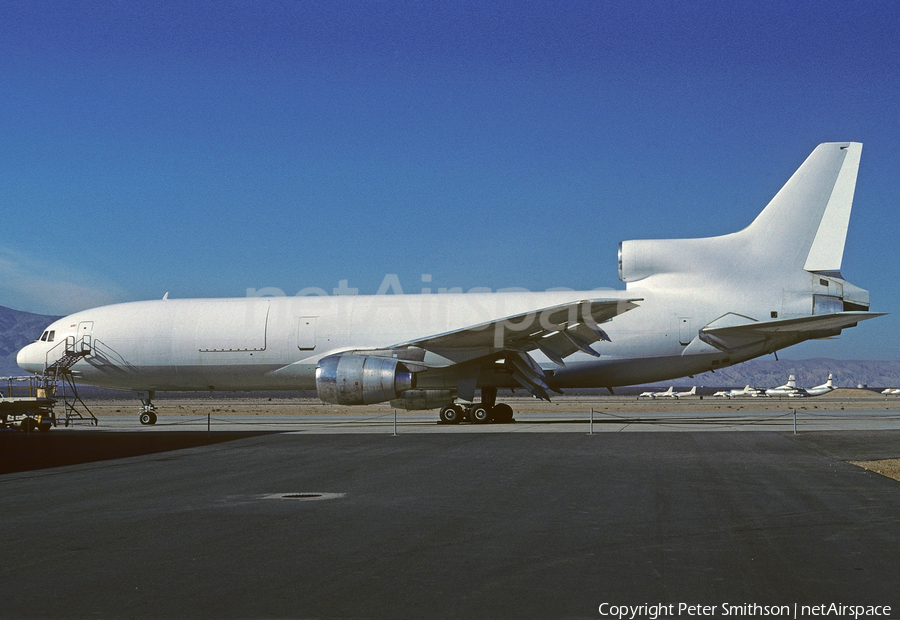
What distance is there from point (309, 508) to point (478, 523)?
7.32 ft

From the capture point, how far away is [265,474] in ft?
42.7

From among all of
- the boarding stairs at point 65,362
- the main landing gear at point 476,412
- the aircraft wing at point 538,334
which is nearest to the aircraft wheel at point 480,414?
the main landing gear at point 476,412

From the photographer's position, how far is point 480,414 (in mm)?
27891

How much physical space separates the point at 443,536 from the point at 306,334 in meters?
21.8

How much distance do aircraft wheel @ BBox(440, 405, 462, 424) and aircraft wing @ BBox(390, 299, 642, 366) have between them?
2567mm

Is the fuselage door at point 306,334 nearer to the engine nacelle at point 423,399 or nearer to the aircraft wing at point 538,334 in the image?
the aircraft wing at point 538,334

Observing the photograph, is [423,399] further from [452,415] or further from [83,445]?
[83,445]

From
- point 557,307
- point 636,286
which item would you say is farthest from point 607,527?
point 636,286

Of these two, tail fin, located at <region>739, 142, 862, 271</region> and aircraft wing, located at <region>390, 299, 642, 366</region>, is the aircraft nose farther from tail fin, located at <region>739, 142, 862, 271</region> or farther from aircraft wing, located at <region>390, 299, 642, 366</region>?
tail fin, located at <region>739, 142, 862, 271</region>

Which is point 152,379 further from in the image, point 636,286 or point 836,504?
point 836,504

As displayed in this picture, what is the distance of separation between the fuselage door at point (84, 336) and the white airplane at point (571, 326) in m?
3.05

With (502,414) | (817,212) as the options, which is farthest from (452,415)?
(817,212)

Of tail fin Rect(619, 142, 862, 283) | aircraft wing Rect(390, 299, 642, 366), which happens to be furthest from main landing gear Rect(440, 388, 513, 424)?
tail fin Rect(619, 142, 862, 283)

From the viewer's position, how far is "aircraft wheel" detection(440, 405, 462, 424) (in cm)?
2769
